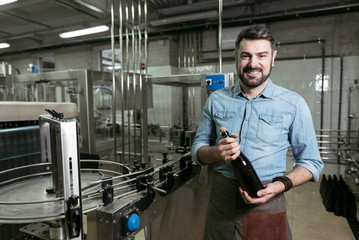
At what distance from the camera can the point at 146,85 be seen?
206 cm

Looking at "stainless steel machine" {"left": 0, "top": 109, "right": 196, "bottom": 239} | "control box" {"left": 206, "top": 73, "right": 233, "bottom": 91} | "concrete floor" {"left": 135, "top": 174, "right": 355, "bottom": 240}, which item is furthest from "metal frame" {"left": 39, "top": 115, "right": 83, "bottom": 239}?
"concrete floor" {"left": 135, "top": 174, "right": 355, "bottom": 240}

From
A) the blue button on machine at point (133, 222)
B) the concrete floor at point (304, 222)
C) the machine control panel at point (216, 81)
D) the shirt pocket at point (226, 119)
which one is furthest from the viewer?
the concrete floor at point (304, 222)

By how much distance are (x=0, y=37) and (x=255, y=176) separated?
7.22 m

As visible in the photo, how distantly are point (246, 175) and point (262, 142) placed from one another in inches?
6.5

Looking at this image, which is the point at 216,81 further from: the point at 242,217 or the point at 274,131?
the point at 242,217

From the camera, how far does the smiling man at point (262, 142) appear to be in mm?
1002

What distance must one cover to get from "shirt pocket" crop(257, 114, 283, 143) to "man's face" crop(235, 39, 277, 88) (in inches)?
6.3

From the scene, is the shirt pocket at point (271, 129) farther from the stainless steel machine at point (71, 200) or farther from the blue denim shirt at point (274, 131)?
the stainless steel machine at point (71, 200)

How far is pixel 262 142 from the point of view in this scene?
1029mm

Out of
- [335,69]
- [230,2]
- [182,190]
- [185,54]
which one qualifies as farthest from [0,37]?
[335,69]

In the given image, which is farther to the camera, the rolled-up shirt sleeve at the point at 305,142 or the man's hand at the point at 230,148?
the rolled-up shirt sleeve at the point at 305,142

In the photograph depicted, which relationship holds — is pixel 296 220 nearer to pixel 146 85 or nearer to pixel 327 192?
pixel 327 192

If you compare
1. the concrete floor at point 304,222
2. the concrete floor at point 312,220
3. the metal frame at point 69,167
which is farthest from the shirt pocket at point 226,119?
the concrete floor at point 312,220

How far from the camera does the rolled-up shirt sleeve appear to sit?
100 centimetres
